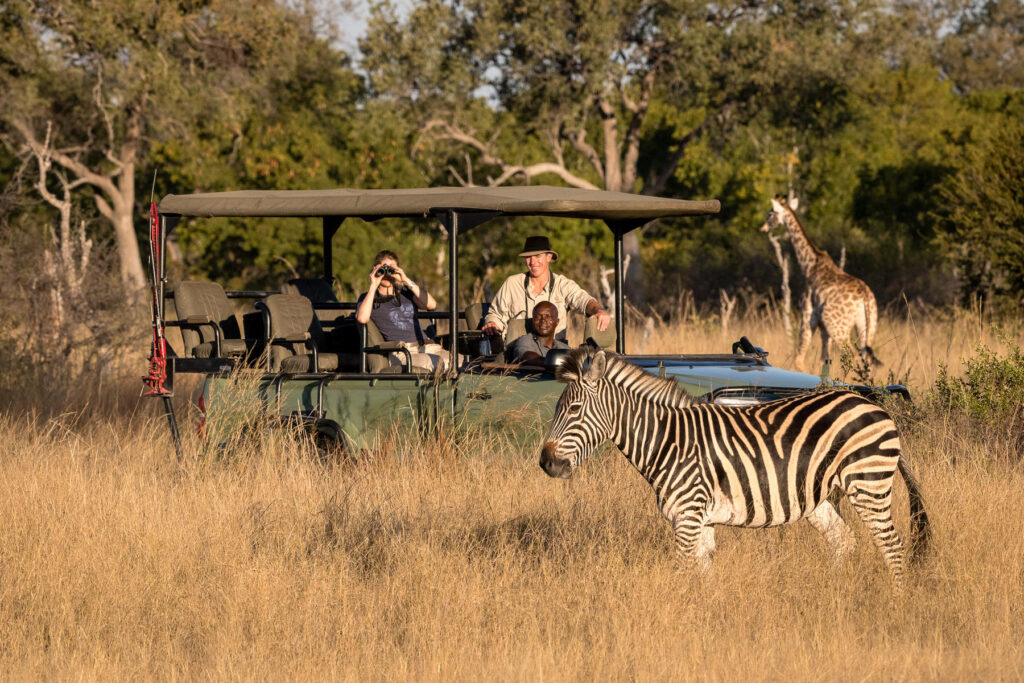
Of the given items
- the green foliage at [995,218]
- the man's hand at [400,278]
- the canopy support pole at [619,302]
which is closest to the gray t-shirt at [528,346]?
the canopy support pole at [619,302]

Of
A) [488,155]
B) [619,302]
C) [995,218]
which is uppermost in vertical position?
[488,155]

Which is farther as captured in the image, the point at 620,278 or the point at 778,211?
the point at 778,211

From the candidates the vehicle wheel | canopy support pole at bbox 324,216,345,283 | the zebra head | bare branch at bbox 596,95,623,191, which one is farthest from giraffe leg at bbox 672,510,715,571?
bare branch at bbox 596,95,623,191

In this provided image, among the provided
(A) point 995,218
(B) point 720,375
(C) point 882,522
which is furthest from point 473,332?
(A) point 995,218

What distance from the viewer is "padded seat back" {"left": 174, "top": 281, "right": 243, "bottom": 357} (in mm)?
8641

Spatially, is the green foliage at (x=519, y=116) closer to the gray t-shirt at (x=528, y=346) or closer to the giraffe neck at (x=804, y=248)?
the giraffe neck at (x=804, y=248)

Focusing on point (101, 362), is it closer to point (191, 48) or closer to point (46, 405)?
point (46, 405)

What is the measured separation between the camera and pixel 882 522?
574cm

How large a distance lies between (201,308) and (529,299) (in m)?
2.20

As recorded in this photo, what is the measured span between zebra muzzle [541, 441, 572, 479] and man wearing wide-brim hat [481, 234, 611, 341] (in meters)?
3.25

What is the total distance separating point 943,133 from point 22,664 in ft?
81.4

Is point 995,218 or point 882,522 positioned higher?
point 995,218

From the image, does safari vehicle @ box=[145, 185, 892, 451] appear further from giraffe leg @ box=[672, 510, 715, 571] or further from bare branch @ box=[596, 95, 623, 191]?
bare branch @ box=[596, 95, 623, 191]

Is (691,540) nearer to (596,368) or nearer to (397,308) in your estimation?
(596,368)
